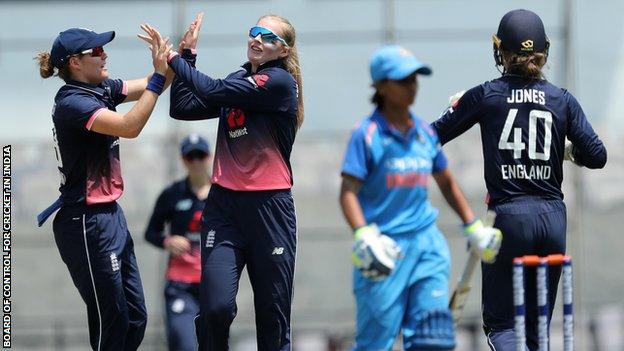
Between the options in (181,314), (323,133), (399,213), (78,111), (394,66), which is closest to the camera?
(394,66)

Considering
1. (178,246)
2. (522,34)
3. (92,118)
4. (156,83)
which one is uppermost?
(522,34)

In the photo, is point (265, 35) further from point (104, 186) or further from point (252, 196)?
point (104, 186)

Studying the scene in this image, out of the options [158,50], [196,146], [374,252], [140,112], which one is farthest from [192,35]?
→ [196,146]

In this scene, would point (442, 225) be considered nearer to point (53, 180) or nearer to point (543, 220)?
point (53, 180)

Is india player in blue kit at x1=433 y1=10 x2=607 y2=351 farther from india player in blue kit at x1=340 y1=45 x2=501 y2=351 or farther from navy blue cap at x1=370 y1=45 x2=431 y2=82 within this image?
navy blue cap at x1=370 y1=45 x2=431 y2=82

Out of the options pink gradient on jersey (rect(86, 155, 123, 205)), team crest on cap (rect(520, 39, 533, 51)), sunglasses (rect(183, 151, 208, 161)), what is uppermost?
team crest on cap (rect(520, 39, 533, 51))

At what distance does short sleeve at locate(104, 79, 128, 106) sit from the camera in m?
7.57

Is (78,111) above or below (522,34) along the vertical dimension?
below

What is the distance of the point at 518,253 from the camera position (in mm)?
6902

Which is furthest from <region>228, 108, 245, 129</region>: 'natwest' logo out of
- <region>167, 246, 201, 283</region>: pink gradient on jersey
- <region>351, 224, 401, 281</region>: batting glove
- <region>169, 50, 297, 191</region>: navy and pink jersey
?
<region>167, 246, 201, 283</region>: pink gradient on jersey

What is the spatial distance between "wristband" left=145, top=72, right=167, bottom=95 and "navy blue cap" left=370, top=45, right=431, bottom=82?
1.17 m

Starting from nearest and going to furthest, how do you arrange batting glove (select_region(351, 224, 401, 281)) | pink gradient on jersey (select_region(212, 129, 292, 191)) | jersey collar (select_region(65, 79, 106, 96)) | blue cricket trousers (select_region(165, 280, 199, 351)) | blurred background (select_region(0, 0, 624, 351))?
batting glove (select_region(351, 224, 401, 281)) < pink gradient on jersey (select_region(212, 129, 292, 191)) < jersey collar (select_region(65, 79, 106, 96)) < blue cricket trousers (select_region(165, 280, 199, 351)) < blurred background (select_region(0, 0, 624, 351))

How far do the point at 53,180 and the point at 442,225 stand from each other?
3.91 metres

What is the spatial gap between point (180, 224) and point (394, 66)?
3.70m
